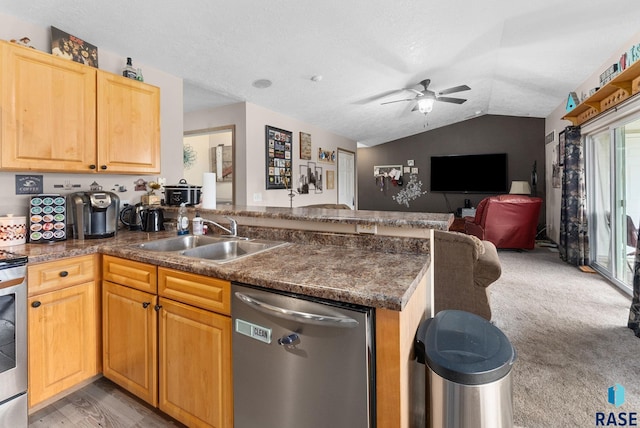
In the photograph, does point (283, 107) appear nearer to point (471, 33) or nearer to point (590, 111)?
point (471, 33)

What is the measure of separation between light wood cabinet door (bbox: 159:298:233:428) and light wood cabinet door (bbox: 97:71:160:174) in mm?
1270

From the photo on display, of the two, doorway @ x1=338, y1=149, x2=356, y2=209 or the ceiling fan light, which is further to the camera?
doorway @ x1=338, y1=149, x2=356, y2=209

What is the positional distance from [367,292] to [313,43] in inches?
99.3

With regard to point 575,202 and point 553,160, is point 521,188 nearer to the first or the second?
point 553,160

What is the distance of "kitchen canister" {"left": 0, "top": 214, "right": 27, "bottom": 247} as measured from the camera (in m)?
1.76

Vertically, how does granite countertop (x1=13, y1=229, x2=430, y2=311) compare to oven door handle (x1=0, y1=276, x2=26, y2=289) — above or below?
above

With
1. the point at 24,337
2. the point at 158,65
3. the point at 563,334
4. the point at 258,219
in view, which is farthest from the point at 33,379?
the point at 563,334

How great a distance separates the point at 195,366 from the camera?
1388 mm

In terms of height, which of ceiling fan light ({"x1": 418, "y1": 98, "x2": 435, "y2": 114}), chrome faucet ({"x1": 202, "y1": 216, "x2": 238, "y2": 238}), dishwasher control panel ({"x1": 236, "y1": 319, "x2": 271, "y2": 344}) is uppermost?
ceiling fan light ({"x1": 418, "y1": 98, "x2": 435, "y2": 114})

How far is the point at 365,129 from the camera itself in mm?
6391

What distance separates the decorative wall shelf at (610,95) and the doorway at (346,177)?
12.8ft

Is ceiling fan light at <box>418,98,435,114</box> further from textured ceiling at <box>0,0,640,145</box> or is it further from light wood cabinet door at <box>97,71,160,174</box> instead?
light wood cabinet door at <box>97,71,160,174</box>

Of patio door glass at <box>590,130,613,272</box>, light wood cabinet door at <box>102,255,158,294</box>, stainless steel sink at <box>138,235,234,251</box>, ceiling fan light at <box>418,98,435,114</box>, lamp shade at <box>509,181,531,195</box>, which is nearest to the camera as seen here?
light wood cabinet door at <box>102,255,158,294</box>

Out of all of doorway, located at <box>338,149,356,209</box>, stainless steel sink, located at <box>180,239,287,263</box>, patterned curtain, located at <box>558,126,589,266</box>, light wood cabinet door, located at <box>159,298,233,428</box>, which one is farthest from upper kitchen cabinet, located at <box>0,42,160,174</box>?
patterned curtain, located at <box>558,126,589,266</box>
